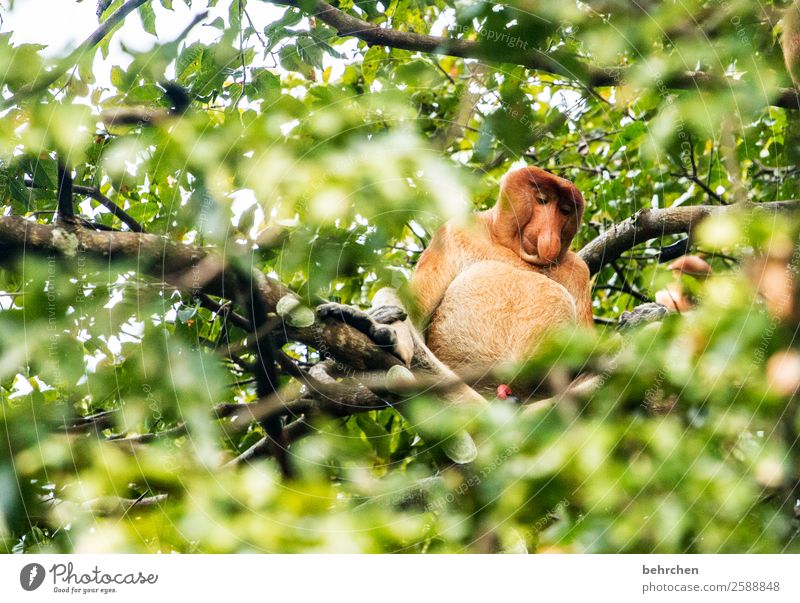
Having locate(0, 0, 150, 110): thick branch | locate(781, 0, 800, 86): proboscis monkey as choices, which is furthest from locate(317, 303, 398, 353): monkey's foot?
locate(781, 0, 800, 86): proboscis monkey

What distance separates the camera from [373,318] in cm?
220

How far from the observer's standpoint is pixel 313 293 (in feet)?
6.84

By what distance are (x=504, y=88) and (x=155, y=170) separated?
44.6 inches

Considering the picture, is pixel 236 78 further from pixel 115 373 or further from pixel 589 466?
pixel 589 466

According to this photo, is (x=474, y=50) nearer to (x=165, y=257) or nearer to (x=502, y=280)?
(x=502, y=280)

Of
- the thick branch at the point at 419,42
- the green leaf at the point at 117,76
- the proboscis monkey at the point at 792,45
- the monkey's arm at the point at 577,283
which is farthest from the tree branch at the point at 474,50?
the monkey's arm at the point at 577,283

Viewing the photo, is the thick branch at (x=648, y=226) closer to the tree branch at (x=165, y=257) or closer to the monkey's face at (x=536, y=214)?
the monkey's face at (x=536, y=214)

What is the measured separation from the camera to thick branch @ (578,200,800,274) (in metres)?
2.44

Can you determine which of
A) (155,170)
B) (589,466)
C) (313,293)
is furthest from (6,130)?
(589,466)

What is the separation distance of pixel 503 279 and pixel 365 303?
47cm

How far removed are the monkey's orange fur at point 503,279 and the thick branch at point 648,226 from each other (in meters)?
0.28

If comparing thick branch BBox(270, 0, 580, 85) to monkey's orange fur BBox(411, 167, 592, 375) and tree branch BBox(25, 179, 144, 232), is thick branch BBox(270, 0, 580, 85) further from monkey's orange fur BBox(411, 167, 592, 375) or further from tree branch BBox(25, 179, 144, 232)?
tree branch BBox(25, 179, 144, 232)

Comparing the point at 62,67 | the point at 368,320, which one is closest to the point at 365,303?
the point at 368,320
